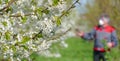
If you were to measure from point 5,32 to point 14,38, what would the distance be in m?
0.60

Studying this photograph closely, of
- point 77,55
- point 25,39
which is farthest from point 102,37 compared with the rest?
point 77,55

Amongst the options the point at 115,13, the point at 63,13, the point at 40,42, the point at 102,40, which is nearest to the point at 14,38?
the point at 63,13

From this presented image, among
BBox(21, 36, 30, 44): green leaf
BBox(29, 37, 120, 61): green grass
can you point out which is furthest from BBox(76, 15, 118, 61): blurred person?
BBox(21, 36, 30, 44): green leaf

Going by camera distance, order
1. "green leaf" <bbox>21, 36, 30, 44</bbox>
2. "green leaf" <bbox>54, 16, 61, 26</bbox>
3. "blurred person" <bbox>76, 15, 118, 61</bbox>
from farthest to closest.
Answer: "blurred person" <bbox>76, 15, 118, 61</bbox>
"green leaf" <bbox>21, 36, 30, 44</bbox>
"green leaf" <bbox>54, 16, 61, 26</bbox>

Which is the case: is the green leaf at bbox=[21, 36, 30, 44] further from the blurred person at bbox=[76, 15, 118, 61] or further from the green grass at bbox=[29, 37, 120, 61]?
the blurred person at bbox=[76, 15, 118, 61]

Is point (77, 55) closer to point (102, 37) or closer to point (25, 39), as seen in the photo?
point (102, 37)

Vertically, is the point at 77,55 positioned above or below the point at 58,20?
above

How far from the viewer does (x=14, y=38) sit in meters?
7.66

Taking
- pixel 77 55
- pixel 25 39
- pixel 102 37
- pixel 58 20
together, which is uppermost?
pixel 77 55

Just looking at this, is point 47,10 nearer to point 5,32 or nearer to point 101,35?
point 5,32

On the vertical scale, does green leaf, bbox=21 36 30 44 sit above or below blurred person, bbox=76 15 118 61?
below

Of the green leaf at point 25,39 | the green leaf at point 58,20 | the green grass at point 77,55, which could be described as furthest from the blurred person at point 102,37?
the green leaf at point 58,20

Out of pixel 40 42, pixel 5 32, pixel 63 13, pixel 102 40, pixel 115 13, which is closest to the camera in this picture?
pixel 5 32

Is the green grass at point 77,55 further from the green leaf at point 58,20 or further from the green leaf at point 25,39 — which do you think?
the green leaf at point 58,20
